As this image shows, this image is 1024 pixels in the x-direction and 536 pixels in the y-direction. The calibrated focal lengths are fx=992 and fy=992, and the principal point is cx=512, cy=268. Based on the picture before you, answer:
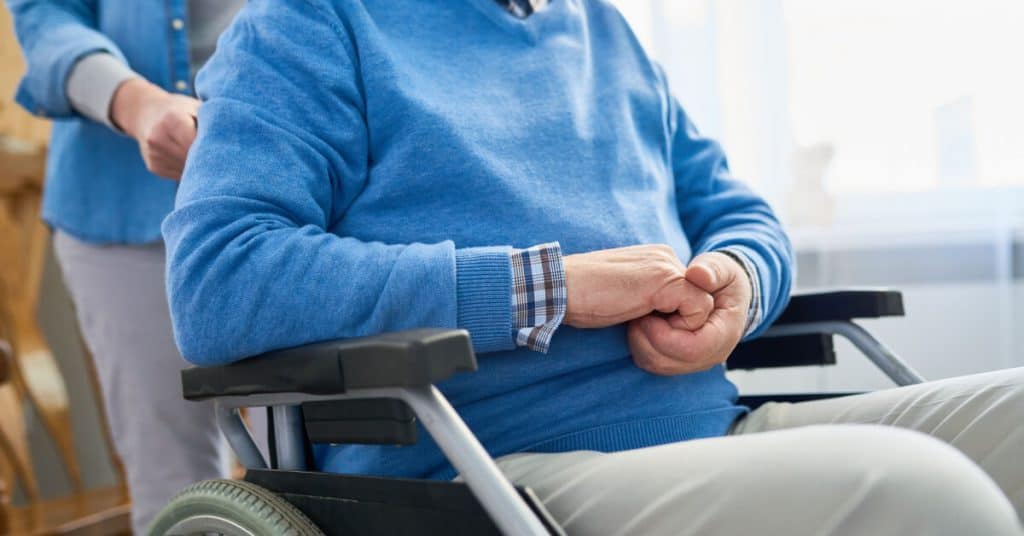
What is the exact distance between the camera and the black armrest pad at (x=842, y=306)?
A: 1087mm

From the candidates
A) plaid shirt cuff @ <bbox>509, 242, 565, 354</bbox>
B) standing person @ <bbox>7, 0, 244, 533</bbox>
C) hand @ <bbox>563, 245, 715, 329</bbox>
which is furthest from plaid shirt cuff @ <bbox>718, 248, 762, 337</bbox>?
standing person @ <bbox>7, 0, 244, 533</bbox>

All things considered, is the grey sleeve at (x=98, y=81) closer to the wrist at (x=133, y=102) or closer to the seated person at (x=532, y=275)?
the wrist at (x=133, y=102)

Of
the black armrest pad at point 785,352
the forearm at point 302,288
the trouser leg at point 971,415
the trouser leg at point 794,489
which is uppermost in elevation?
the forearm at point 302,288

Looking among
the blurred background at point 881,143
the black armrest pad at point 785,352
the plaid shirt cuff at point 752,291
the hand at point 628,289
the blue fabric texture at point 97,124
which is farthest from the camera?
the blurred background at point 881,143

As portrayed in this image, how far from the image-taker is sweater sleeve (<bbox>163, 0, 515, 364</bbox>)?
78cm

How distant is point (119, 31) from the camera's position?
4.38 feet

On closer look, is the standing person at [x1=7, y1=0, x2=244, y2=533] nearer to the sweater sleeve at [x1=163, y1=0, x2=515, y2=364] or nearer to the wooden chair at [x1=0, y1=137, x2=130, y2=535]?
the sweater sleeve at [x1=163, y1=0, x2=515, y2=364]

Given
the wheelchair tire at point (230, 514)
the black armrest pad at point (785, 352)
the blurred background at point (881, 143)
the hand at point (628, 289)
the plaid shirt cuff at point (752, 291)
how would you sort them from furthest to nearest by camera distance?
the blurred background at point (881, 143), the black armrest pad at point (785, 352), the plaid shirt cuff at point (752, 291), the hand at point (628, 289), the wheelchair tire at point (230, 514)

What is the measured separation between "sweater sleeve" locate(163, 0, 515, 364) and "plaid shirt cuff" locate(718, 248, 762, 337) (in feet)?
1.07

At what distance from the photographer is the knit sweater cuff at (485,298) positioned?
0.79 meters

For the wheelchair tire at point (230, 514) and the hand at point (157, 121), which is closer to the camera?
the wheelchair tire at point (230, 514)

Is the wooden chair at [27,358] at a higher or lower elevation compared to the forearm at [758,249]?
lower

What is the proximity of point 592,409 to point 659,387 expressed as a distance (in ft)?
Result: 0.28

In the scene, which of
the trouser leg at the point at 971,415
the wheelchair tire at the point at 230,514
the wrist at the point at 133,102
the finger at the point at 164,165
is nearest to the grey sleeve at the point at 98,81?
the wrist at the point at 133,102
